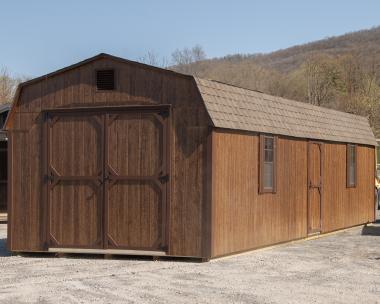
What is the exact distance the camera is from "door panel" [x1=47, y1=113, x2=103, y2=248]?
43.2 feet

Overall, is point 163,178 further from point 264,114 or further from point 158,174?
point 264,114

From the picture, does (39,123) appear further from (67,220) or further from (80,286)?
(80,286)

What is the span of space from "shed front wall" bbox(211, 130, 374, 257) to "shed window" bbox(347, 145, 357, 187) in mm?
220

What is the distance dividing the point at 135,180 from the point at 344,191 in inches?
318

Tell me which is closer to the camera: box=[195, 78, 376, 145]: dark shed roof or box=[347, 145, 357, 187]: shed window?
box=[195, 78, 376, 145]: dark shed roof

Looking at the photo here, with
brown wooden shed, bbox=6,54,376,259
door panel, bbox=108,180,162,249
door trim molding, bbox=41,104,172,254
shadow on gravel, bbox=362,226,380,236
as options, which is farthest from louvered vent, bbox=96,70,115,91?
shadow on gravel, bbox=362,226,380,236

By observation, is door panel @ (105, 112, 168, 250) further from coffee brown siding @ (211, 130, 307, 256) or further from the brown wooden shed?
coffee brown siding @ (211, 130, 307, 256)

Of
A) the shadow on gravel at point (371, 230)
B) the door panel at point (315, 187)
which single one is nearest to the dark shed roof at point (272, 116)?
the door panel at point (315, 187)

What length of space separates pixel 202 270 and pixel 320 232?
6.87 m

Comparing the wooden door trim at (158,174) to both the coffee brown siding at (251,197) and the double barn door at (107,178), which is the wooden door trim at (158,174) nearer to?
the double barn door at (107,178)

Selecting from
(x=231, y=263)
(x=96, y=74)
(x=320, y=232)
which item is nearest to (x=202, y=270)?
(x=231, y=263)

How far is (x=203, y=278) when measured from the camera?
10.6 meters

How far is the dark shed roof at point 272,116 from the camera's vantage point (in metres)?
13.0

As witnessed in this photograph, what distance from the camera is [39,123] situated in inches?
534
